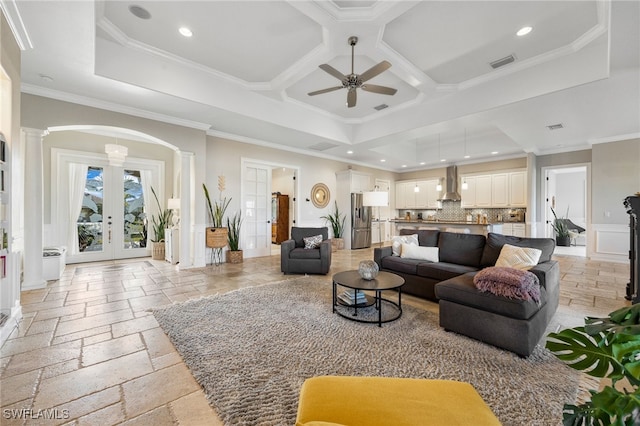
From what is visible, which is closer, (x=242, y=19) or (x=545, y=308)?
(x=545, y=308)

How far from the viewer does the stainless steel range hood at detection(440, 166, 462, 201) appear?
866 centimetres

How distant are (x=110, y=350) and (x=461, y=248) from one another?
4.01m

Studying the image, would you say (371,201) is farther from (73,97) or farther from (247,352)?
(73,97)

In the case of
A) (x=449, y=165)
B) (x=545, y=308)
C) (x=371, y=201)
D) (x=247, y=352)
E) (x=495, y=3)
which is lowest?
(x=247, y=352)

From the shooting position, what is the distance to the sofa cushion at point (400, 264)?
141 inches

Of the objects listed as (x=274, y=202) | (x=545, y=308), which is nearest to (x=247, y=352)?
Result: (x=545, y=308)

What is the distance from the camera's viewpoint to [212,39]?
3.38 metres

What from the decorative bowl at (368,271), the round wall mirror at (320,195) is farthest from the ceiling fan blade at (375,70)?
the round wall mirror at (320,195)

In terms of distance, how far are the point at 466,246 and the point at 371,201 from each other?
3274 millimetres

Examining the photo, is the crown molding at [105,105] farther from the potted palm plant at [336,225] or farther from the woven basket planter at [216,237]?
the potted palm plant at [336,225]

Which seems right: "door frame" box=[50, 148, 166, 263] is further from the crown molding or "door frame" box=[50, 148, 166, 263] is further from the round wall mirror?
the round wall mirror

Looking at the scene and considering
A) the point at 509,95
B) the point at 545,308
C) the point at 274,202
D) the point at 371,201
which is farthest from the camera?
the point at 274,202

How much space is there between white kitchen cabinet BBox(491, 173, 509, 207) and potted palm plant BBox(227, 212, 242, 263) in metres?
7.39

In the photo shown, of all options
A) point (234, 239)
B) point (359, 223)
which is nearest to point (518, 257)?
point (234, 239)
